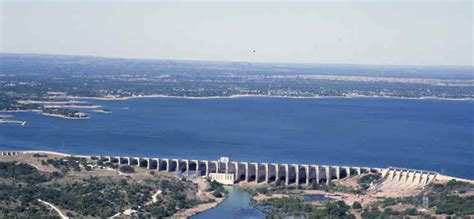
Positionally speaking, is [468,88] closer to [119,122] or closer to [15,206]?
[119,122]

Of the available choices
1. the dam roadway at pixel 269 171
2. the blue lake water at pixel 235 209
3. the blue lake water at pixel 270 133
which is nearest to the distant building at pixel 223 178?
the dam roadway at pixel 269 171

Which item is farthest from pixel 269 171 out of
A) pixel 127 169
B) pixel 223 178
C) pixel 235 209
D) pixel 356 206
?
pixel 356 206

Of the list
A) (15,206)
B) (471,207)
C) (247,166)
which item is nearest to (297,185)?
(247,166)

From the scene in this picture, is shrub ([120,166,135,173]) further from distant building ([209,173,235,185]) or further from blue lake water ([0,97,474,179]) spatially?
blue lake water ([0,97,474,179])

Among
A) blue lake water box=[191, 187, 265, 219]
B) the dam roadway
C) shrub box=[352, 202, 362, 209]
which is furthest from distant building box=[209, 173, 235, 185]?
shrub box=[352, 202, 362, 209]

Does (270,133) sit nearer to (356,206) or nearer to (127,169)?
(127,169)

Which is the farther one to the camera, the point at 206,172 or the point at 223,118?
the point at 223,118

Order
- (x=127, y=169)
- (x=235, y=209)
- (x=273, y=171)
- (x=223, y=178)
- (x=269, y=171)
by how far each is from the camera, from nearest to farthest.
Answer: (x=235, y=209) → (x=127, y=169) → (x=223, y=178) → (x=269, y=171) → (x=273, y=171)
